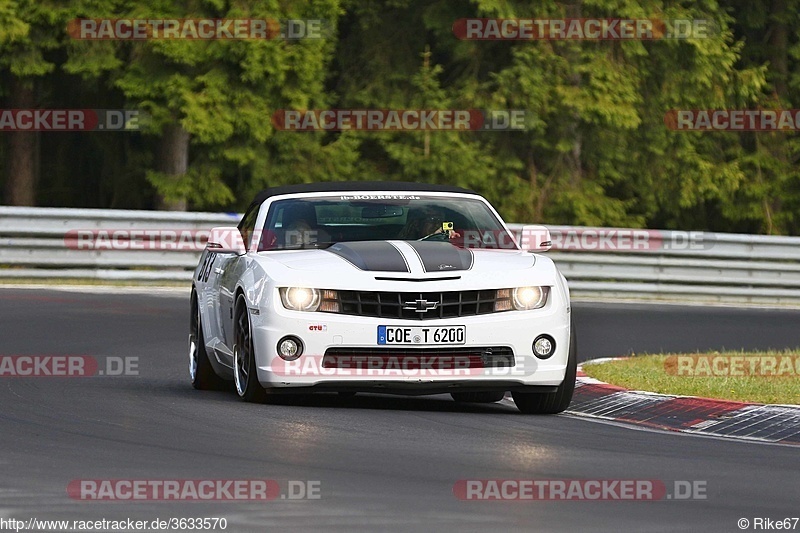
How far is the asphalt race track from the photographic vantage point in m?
7.22

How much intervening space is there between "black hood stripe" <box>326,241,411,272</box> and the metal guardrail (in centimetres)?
1167

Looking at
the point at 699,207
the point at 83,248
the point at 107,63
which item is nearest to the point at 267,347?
the point at 83,248

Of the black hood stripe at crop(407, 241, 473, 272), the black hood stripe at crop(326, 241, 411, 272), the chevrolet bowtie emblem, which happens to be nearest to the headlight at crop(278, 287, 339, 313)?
the black hood stripe at crop(326, 241, 411, 272)

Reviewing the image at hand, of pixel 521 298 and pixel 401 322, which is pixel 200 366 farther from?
pixel 521 298

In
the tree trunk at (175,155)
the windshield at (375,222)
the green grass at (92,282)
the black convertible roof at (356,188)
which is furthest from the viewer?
the tree trunk at (175,155)

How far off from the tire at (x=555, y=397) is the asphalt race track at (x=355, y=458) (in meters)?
0.12

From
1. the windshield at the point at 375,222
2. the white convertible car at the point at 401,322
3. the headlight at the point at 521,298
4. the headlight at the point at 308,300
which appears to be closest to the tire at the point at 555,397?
the white convertible car at the point at 401,322

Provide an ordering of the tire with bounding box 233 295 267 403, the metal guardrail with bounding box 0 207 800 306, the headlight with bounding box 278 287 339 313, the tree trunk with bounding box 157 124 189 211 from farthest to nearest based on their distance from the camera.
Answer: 1. the tree trunk with bounding box 157 124 189 211
2. the metal guardrail with bounding box 0 207 800 306
3. the tire with bounding box 233 295 267 403
4. the headlight with bounding box 278 287 339 313

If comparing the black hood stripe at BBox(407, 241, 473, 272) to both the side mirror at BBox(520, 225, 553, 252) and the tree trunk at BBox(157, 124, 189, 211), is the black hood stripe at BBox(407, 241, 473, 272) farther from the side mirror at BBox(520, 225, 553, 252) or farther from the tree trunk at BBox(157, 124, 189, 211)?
the tree trunk at BBox(157, 124, 189, 211)

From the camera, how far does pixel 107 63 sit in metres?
27.9

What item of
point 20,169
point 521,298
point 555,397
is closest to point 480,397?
point 555,397

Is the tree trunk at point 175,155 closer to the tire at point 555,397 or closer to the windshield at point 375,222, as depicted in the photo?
the windshield at point 375,222

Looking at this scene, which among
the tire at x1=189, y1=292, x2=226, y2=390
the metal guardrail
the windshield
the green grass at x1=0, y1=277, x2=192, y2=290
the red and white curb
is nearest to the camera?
the red and white curb

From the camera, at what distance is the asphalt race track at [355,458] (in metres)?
7.22
